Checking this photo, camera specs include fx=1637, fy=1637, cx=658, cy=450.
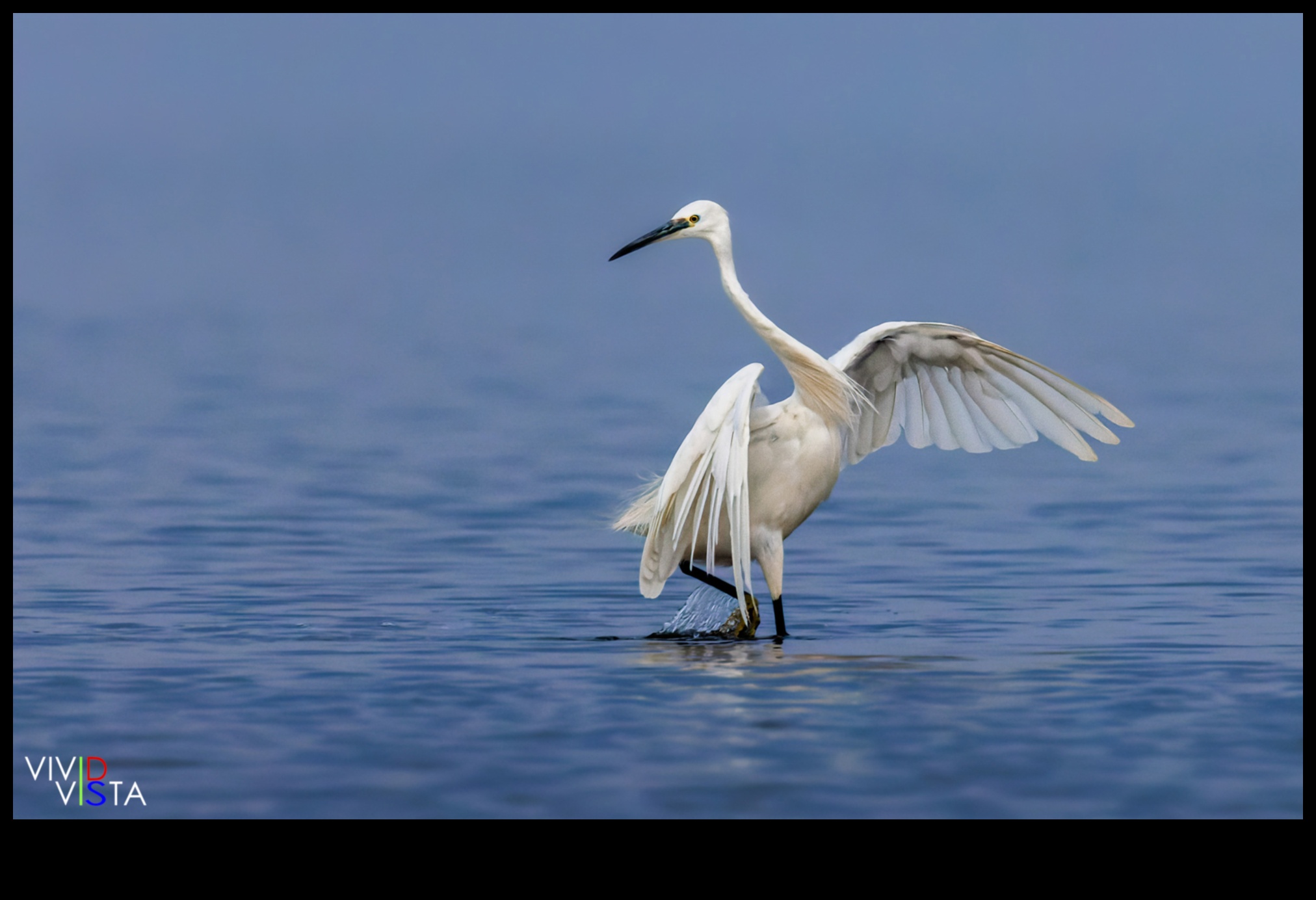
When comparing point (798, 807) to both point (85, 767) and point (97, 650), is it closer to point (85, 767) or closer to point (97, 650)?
point (85, 767)

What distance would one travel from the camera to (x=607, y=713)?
7.42 metres

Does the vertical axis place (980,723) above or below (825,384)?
below

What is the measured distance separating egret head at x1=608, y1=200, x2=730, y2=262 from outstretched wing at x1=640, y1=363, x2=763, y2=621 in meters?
1.03

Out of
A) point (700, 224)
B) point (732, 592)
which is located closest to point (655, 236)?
point (700, 224)

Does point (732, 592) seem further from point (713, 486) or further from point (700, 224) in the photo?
point (700, 224)

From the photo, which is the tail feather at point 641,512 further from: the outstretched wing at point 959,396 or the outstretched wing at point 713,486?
the outstretched wing at point 959,396

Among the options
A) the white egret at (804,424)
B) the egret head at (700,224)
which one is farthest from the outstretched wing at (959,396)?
the egret head at (700,224)

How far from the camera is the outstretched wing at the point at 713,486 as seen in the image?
9.27m

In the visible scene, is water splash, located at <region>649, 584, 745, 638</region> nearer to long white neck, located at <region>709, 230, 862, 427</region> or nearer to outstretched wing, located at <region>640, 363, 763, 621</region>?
outstretched wing, located at <region>640, 363, 763, 621</region>

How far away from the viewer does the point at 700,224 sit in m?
10.1

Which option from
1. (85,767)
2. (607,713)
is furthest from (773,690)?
(85,767)

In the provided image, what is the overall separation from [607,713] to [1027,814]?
2.17m

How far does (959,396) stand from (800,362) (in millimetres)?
1685

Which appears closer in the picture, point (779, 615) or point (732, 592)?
point (779, 615)
